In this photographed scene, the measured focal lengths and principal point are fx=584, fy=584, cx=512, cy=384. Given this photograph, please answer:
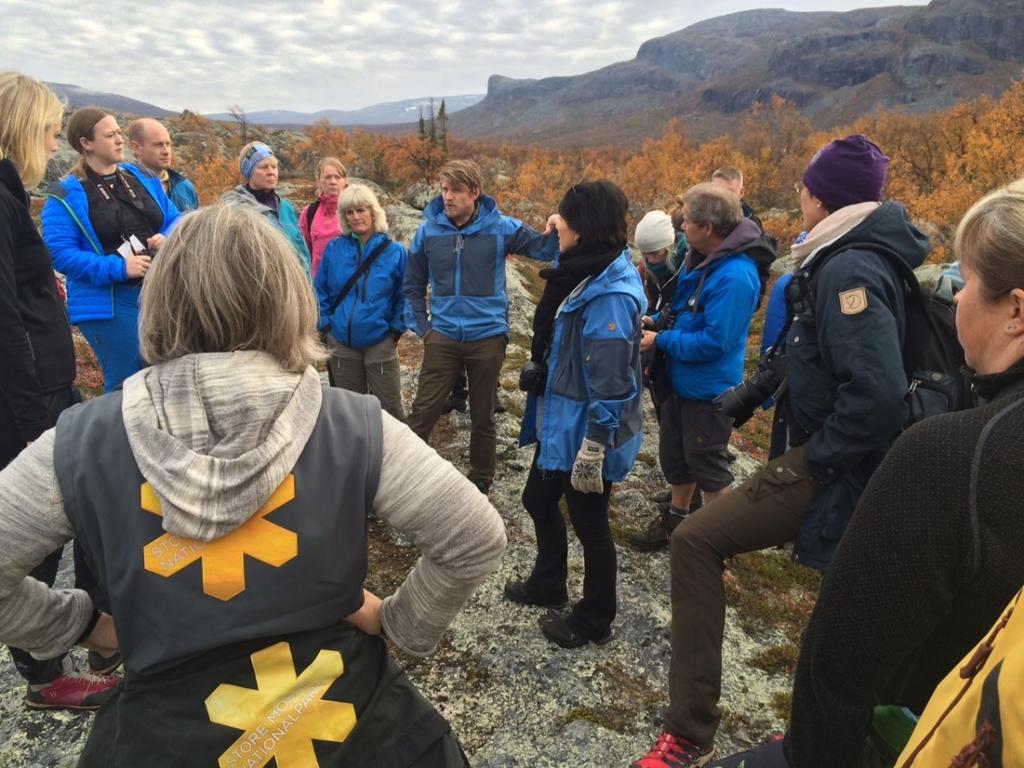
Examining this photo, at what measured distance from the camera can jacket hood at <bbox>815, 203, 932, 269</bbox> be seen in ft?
8.04

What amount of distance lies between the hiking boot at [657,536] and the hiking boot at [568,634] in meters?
1.13

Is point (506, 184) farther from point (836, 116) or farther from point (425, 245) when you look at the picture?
point (836, 116)

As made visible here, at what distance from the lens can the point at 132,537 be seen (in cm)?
129

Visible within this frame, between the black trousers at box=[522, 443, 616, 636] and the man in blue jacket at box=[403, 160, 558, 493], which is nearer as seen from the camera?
the black trousers at box=[522, 443, 616, 636]

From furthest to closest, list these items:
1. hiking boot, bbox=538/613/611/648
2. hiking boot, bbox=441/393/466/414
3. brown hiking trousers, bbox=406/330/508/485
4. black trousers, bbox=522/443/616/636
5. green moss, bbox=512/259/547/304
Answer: green moss, bbox=512/259/547/304 → hiking boot, bbox=441/393/466/414 → brown hiking trousers, bbox=406/330/508/485 → hiking boot, bbox=538/613/611/648 → black trousers, bbox=522/443/616/636

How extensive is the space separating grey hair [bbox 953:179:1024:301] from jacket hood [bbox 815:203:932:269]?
0.88 metres

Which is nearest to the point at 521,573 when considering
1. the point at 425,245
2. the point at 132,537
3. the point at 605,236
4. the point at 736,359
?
the point at 736,359

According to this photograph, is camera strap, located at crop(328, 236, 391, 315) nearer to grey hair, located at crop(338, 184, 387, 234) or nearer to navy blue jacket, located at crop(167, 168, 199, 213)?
grey hair, located at crop(338, 184, 387, 234)

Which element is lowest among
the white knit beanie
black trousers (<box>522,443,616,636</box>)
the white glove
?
black trousers (<box>522,443,616,636</box>)

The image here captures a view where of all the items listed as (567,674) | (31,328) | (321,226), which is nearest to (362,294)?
(321,226)

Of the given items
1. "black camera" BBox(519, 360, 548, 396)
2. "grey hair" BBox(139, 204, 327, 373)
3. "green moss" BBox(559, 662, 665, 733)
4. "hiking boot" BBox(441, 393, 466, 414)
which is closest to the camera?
"grey hair" BBox(139, 204, 327, 373)

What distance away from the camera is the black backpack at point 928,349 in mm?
2332

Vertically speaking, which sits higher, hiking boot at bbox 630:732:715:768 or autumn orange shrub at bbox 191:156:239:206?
autumn orange shrub at bbox 191:156:239:206

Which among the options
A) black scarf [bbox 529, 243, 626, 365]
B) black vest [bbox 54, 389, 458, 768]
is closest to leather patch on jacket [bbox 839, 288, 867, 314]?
black scarf [bbox 529, 243, 626, 365]
